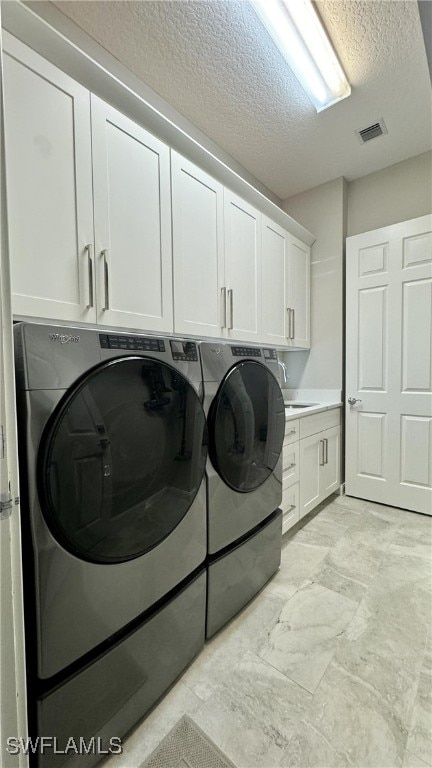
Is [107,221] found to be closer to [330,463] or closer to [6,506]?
[6,506]

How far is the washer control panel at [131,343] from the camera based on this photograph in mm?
854

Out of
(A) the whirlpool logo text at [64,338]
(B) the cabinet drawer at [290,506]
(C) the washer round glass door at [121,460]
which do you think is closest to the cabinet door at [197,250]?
(C) the washer round glass door at [121,460]

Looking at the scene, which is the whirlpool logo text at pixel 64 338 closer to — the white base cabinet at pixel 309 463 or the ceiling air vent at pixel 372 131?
the white base cabinet at pixel 309 463

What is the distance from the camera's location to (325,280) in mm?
2814

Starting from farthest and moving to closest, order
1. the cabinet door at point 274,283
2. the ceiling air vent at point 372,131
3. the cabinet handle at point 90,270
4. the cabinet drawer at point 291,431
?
1. the cabinet door at point 274,283
2. the ceiling air vent at point 372,131
3. the cabinet drawer at point 291,431
4. the cabinet handle at point 90,270

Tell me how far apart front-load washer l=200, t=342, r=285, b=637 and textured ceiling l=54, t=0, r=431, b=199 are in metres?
1.56

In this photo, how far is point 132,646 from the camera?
0.91m

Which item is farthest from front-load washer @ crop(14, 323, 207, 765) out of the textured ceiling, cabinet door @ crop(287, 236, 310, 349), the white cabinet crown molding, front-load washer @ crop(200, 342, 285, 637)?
cabinet door @ crop(287, 236, 310, 349)

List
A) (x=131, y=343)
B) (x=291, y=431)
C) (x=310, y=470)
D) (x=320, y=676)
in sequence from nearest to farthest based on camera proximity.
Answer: (x=131, y=343) → (x=320, y=676) → (x=291, y=431) → (x=310, y=470)

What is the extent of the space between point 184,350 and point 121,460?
444mm

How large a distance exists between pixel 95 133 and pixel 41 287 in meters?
0.68

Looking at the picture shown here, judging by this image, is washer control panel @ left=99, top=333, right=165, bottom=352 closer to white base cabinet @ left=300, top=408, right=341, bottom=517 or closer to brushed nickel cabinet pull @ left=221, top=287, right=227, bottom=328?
brushed nickel cabinet pull @ left=221, top=287, right=227, bottom=328

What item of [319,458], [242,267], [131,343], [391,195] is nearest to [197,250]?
[242,267]

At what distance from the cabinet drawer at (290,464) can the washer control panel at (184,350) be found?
3.53 ft
